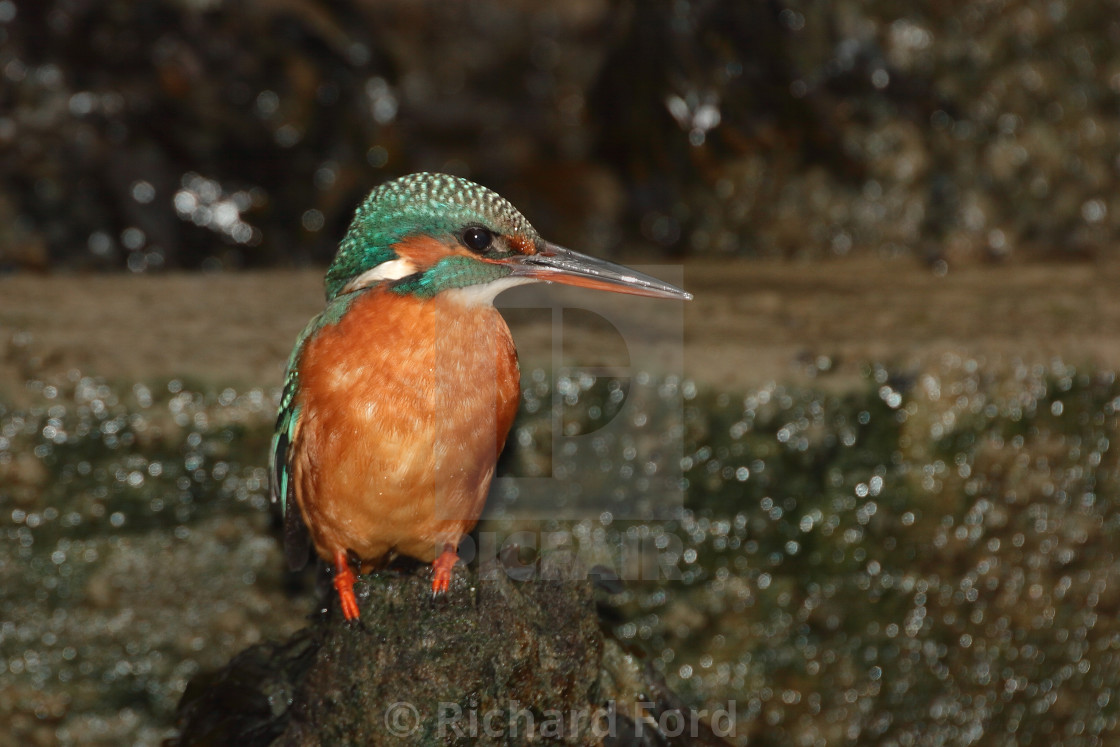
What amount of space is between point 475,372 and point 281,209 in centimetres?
318

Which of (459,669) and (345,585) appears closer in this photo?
(459,669)

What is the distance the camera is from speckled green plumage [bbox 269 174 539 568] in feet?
6.36

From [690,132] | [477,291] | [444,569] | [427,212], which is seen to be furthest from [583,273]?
[690,132]

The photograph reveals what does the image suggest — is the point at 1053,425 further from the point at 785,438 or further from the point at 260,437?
the point at 260,437

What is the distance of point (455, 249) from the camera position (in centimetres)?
197

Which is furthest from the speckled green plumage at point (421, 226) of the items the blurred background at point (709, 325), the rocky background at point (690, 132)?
the rocky background at point (690, 132)

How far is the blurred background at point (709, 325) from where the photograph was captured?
2859mm

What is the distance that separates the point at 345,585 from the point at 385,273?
27.0 inches

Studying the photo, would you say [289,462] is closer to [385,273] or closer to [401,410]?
[401,410]

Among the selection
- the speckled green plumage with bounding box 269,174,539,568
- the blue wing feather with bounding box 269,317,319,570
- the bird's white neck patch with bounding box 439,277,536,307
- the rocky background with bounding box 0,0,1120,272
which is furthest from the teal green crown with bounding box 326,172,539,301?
the rocky background with bounding box 0,0,1120,272

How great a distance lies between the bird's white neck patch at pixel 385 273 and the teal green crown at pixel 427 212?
0.01 metres

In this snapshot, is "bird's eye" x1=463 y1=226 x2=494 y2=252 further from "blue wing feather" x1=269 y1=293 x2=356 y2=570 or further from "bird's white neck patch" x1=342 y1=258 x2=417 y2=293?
"blue wing feather" x1=269 y1=293 x2=356 y2=570

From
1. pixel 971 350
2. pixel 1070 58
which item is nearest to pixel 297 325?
pixel 971 350

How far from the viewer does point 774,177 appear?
15.6ft
